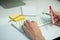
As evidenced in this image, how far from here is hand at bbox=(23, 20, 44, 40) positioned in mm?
896

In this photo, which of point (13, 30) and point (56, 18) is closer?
point (13, 30)

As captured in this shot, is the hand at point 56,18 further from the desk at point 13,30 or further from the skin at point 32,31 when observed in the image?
the skin at point 32,31

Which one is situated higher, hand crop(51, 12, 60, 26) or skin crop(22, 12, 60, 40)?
hand crop(51, 12, 60, 26)

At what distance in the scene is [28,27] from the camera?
0.97 meters

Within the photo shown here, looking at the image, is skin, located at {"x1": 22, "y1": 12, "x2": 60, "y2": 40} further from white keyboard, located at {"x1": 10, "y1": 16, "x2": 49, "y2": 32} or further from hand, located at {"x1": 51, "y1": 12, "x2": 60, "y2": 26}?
hand, located at {"x1": 51, "y1": 12, "x2": 60, "y2": 26}

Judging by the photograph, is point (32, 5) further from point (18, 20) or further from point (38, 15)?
point (18, 20)

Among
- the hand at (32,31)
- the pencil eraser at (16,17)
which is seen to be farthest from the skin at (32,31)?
the pencil eraser at (16,17)

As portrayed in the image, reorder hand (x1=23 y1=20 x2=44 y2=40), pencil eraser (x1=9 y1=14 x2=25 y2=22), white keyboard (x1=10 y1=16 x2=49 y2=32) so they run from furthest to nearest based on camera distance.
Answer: pencil eraser (x1=9 y1=14 x2=25 y2=22) < white keyboard (x1=10 y1=16 x2=49 y2=32) < hand (x1=23 y1=20 x2=44 y2=40)

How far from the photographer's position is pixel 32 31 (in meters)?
0.93

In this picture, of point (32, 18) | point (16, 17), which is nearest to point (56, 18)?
point (32, 18)

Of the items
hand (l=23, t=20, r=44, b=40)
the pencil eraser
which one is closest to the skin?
hand (l=23, t=20, r=44, b=40)

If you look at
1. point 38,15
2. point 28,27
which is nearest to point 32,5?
point 38,15

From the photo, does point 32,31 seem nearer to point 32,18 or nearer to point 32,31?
point 32,31

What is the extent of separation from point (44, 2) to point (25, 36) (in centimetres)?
71
